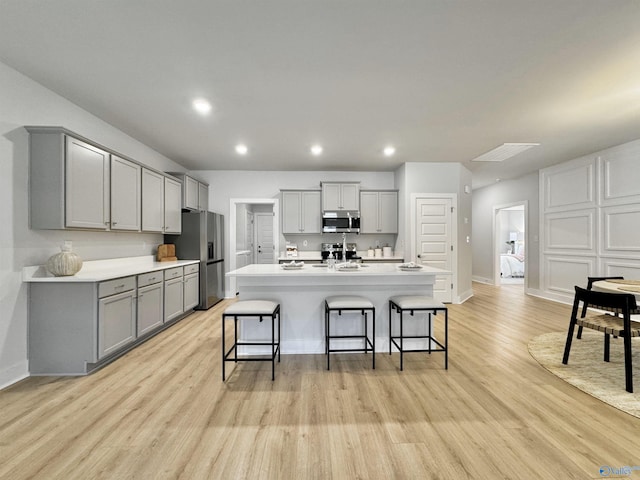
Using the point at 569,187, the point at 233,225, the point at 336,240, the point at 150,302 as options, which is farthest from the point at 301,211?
the point at 569,187

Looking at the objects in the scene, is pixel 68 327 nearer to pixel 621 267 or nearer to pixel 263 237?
pixel 263 237

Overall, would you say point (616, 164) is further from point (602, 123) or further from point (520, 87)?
point (520, 87)

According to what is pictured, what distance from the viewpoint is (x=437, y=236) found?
550 cm

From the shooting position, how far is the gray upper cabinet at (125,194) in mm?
3291

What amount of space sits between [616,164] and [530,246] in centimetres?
221

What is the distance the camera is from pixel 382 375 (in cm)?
265

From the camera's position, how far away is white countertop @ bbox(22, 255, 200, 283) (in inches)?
102

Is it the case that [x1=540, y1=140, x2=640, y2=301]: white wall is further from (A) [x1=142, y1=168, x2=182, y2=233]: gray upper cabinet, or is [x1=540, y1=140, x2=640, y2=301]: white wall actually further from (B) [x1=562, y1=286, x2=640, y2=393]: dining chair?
(A) [x1=142, y1=168, x2=182, y2=233]: gray upper cabinet

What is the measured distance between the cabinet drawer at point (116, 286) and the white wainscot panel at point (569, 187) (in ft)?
23.3

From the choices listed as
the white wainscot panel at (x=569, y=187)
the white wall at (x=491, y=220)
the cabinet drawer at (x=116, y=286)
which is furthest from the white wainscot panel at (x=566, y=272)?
the cabinet drawer at (x=116, y=286)

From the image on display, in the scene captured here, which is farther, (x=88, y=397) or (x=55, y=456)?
(x=88, y=397)

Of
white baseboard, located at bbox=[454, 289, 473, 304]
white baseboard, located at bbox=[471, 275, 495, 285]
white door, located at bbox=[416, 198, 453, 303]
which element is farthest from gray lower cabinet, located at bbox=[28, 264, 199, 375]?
white baseboard, located at bbox=[471, 275, 495, 285]

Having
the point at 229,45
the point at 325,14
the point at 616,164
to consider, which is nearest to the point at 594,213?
the point at 616,164

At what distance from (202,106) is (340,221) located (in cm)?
323
